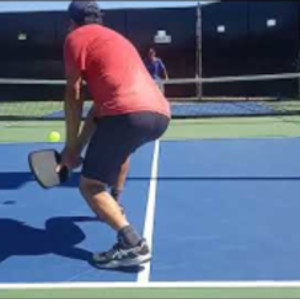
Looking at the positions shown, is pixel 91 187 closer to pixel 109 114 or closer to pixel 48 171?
pixel 48 171

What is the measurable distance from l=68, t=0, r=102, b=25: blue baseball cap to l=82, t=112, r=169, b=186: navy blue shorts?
0.73 meters

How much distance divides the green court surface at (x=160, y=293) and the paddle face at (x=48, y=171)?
2.99 feet

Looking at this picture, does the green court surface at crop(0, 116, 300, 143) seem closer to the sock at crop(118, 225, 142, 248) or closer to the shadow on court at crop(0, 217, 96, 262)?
the shadow on court at crop(0, 217, 96, 262)

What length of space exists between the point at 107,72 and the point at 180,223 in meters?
1.71

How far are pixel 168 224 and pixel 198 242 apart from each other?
598mm

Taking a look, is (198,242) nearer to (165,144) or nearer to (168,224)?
(168,224)

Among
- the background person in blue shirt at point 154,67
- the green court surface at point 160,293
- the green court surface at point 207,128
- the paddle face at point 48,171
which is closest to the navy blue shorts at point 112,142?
the paddle face at point 48,171

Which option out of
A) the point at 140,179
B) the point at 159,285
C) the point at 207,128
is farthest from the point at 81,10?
the point at 207,128

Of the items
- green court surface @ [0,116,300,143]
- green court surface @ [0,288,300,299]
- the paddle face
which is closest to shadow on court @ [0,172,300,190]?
the paddle face

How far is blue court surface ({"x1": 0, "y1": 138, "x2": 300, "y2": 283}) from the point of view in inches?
202

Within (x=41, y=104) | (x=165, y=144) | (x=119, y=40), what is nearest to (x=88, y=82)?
(x=119, y=40)

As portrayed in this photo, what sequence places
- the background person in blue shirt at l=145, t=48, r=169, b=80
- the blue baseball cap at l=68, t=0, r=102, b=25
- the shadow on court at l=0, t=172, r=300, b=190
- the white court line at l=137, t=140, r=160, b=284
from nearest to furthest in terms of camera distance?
the white court line at l=137, t=140, r=160, b=284 → the blue baseball cap at l=68, t=0, r=102, b=25 → the shadow on court at l=0, t=172, r=300, b=190 → the background person in blue shirt at l=145, t=48, r=169, b=80

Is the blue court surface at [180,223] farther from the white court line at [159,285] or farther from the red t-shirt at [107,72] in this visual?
the red t-shirt at [107,72]

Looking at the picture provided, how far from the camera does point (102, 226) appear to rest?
20.5ft
